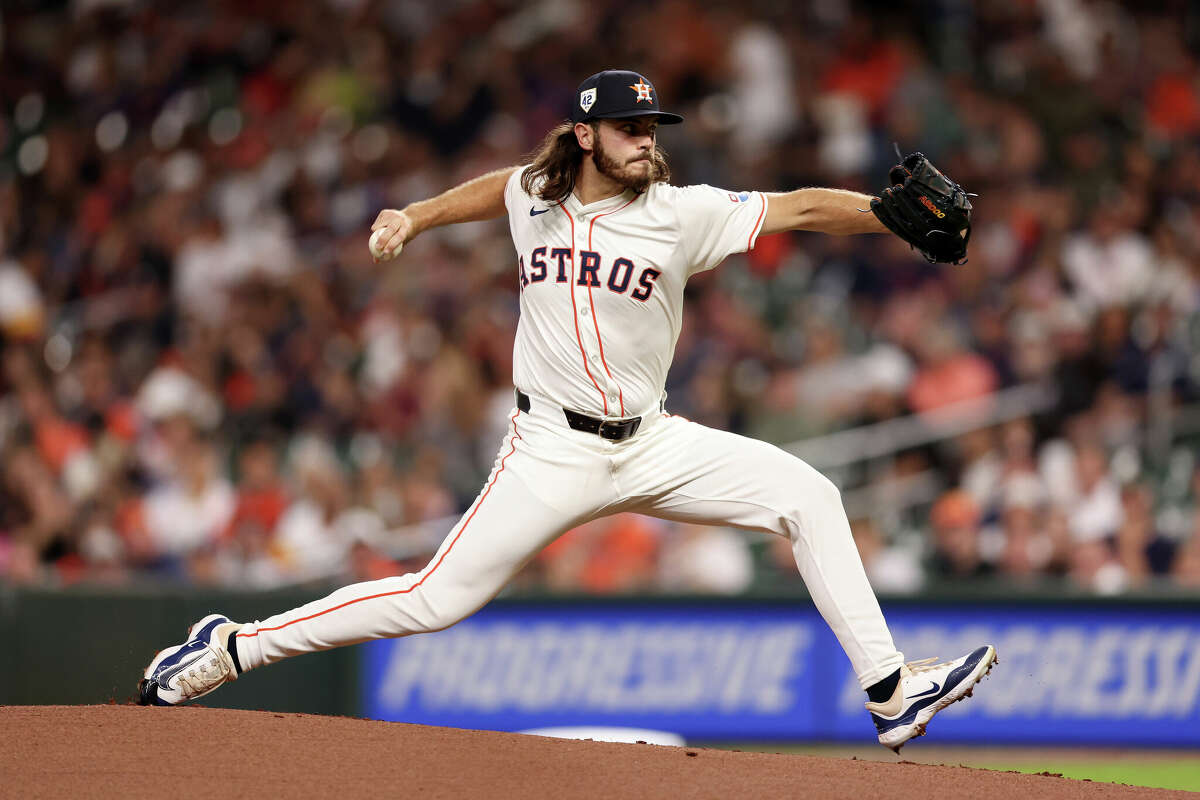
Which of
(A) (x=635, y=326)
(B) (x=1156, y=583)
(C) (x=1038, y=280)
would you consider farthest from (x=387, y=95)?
(A) (x=635, y=326)

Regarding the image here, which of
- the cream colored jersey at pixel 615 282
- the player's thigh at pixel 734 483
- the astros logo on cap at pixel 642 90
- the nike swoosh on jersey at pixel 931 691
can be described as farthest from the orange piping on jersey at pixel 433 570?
the nike swoosh on jersey at pixel 931 691

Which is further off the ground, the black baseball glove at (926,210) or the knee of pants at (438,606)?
the black baseball glove at (926,210)

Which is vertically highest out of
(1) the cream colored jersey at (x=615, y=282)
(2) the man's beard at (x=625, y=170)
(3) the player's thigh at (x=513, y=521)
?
(2) the man's beard at (x=625, y=170)

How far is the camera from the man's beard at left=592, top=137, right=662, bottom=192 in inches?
210

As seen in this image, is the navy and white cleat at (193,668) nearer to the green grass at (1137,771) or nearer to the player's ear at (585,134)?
the player's ear at (585,134)

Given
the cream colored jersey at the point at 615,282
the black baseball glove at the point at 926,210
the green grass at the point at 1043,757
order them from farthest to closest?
the green grass at the point at 1043,757 → the cream colored jersey at the point at 615,282 → the black baseball glove at the point at 926,210

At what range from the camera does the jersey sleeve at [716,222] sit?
17.6 ft

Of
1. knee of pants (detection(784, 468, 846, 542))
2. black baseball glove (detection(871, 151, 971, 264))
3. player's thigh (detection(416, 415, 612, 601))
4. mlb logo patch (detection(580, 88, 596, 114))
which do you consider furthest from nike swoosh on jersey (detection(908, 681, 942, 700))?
mlb logo patch (detection(580, 88, 596, 114))

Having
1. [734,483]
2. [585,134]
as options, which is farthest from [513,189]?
[734,483]

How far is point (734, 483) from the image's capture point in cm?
533

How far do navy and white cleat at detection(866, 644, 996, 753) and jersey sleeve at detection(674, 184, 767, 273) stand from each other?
1.44m

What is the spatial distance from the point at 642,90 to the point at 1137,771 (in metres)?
5.99

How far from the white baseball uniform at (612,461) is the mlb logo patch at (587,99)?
0.29 m

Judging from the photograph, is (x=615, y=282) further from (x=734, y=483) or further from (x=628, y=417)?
(x=734, y=483)
